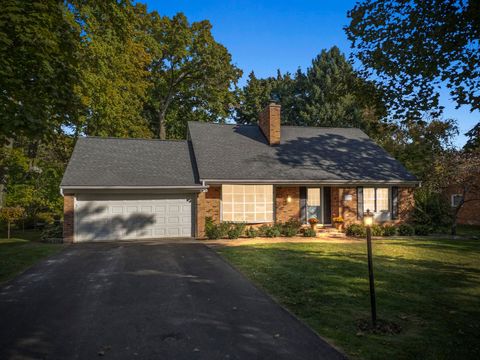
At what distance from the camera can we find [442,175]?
835 inches

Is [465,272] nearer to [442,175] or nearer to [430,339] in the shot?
[430,339]

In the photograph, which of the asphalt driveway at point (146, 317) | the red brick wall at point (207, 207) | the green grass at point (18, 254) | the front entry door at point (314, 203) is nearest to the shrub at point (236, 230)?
the red brick wall at point (207, 207)

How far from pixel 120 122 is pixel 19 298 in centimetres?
1930

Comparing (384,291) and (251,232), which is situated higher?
(251,232)

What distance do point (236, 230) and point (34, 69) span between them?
1087cm

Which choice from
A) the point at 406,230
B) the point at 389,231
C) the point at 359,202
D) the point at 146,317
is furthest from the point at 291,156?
the point at 146,317

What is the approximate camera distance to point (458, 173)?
62.2ft

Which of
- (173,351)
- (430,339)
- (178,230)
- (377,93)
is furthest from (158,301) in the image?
(178,230)

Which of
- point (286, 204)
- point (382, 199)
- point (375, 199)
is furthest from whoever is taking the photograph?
point (382, 199)

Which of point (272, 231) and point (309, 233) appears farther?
point (309, 233)

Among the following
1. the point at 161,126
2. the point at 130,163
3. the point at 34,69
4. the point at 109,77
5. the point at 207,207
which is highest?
the point at 109,77

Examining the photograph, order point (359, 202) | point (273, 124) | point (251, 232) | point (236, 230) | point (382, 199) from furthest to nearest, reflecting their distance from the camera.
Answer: point (273, 124)
point (382, 199)
point (359, 202)
point (251, 232)
point (236, 230)

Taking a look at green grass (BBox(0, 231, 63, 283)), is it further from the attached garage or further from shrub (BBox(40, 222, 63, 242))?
the attached garage

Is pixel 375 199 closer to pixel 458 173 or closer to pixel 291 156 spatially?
pixel 458 173
